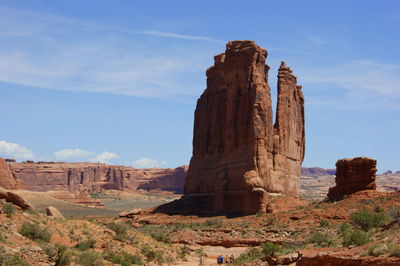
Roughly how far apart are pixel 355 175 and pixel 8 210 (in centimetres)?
3228

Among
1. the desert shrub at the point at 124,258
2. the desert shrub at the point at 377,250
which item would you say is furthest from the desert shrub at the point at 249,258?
the desert shrub at the point at 377,250

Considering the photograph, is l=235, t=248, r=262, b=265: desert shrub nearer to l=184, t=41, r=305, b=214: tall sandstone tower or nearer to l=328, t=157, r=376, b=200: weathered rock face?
l=328, t=157, r=376, b=200: weathered rock face

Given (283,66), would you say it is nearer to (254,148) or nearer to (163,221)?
(254,148)

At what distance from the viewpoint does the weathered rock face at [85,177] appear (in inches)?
5787

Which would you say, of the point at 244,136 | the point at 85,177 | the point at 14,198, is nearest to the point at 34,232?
the point at 14,198

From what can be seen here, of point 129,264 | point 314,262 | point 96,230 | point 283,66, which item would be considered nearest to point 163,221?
point 283,66

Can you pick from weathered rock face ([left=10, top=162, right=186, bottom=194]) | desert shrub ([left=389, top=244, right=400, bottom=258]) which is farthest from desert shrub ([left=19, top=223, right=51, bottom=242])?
weathered rock face ([left=10, top=162, right=186, bottom=194])

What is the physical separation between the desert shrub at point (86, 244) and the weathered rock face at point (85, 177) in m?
111

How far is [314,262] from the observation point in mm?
21938

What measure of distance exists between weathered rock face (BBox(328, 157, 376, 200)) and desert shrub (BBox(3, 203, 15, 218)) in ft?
101

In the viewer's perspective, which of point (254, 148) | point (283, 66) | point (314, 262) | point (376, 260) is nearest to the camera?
point (376, 260)

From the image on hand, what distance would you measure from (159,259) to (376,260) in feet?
59.5

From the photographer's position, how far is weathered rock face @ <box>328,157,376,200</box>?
51.8 metres

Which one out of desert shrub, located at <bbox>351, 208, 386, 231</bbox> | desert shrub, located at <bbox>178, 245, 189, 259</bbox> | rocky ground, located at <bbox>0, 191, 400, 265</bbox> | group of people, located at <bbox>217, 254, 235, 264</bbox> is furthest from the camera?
desert shrub, located at <bbox>178, 245, 189, 259</bbox>
